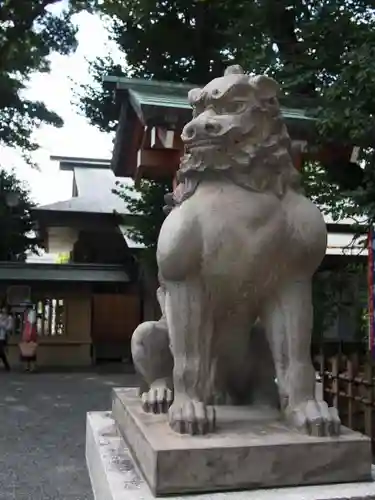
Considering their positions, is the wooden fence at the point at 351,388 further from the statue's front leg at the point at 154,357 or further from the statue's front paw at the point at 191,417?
the statue's front paw at the point at 191,417

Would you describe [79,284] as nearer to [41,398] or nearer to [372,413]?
[41,398]

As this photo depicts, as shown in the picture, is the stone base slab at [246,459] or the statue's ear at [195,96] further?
the statue's ear at [195,96]

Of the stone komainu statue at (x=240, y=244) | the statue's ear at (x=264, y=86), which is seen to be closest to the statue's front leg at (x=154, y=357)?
the stone komainu statue at (x=240, y=244)

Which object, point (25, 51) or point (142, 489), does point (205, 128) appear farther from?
point (25, 51)

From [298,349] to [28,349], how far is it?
8660mm

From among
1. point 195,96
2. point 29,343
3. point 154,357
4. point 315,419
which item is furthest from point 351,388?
point 29,343

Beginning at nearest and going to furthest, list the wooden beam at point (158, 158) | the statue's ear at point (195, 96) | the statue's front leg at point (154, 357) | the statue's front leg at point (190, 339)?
the statue's front leg at point (190, 339) → the statue's ear at point (195, 96) → the statue's front leg at point (154, 357) → the wooden beam at point (158, 158)

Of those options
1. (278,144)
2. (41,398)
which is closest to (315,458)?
(278,144)

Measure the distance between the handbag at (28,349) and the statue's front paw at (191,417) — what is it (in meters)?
8.52

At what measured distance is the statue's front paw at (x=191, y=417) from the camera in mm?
1449

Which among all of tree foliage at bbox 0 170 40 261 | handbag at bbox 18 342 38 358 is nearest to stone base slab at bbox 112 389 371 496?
handbag at bbox 18 342 38 358

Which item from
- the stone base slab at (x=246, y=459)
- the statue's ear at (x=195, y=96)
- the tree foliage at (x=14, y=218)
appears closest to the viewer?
the stone base slab at (x=246, y=459)

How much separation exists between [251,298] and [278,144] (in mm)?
425

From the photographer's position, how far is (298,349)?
155 cm
